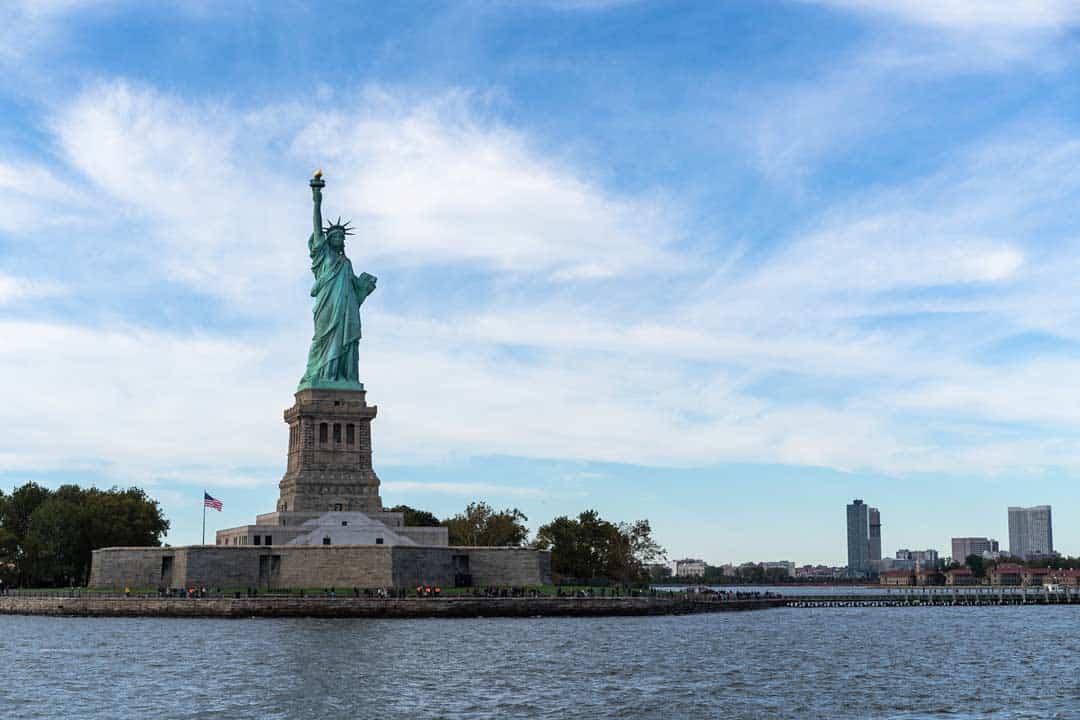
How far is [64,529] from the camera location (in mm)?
103188

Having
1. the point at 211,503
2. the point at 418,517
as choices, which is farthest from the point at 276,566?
the point at 418,517

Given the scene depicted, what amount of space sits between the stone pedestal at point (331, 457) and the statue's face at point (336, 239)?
38.2 feet

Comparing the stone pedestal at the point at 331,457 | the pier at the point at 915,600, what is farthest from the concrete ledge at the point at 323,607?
the pier at the point at 915,600

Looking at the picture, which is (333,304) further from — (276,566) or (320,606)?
(320,606)

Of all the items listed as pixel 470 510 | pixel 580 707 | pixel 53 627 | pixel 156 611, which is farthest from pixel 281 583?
pixel 580 707

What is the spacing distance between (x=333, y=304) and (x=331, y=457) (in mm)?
12269

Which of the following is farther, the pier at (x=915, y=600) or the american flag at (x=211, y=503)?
the pier at (x=915, y=600)

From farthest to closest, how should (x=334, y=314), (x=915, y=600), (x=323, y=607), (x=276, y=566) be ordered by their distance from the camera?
1. (x=915, y=600)
2. (x=334, y=314)
3. (x=276, y=566)
4. (x=323, y=607)

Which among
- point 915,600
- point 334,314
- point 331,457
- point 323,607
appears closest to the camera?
point 323,607

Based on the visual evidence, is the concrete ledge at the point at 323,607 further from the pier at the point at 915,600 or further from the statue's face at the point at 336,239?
the pier at the point at 915,600

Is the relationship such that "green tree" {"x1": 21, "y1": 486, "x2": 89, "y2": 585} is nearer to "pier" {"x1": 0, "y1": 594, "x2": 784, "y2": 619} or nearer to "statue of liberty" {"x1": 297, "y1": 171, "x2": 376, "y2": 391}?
"pier" {"x1": 0, "y1": 594, "x2": 784, "y2": 619}

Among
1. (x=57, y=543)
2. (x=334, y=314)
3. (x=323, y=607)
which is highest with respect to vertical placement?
(x=334, y=314)

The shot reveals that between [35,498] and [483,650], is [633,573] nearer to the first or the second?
[35,498]

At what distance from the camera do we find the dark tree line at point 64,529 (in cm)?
10344
